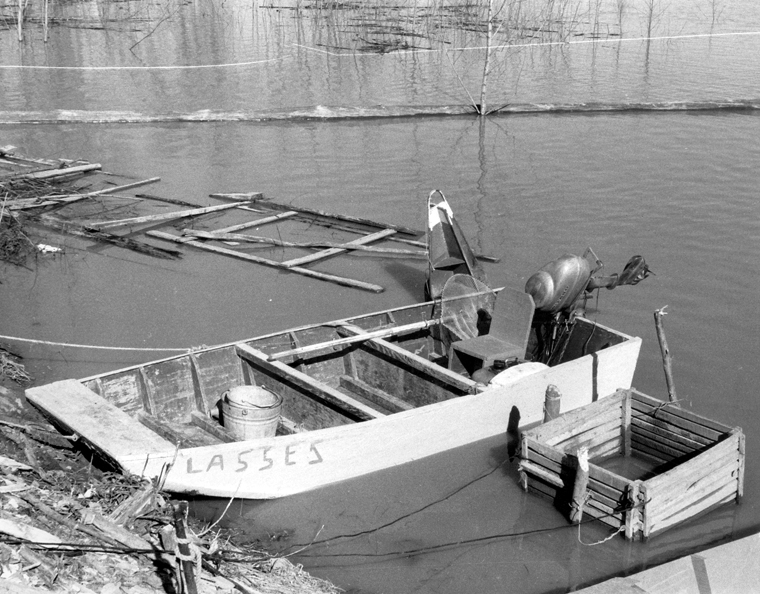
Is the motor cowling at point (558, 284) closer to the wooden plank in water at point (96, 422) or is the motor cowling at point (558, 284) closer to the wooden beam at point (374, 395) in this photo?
the wooden beam at point (374, 395)

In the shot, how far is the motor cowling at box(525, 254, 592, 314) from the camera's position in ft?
32.7

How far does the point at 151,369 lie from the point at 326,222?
7631 mm

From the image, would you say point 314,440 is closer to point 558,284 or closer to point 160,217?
point 558,284

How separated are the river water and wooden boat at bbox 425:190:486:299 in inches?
50.5

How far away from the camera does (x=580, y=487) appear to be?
7914mm

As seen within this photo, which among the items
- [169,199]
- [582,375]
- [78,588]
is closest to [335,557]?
[78,588]

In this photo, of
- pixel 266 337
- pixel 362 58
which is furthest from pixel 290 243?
pixel 362 58

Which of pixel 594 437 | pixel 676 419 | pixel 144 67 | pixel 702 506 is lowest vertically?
pixel 702 506

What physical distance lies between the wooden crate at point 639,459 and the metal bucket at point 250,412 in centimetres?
235

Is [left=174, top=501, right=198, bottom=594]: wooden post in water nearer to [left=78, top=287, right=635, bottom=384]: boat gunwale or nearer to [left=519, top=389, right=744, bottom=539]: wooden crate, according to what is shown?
[left=78, top=287, right=635, bottom=384]: boat gunwale

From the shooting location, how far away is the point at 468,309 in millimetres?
10727

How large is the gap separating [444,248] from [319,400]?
12.1 ft

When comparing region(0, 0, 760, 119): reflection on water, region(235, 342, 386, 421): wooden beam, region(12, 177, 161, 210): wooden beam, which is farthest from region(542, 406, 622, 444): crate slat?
region(0, 0, 760, 119): reflection on water

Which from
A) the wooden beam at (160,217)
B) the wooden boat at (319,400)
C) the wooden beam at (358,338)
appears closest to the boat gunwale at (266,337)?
the wooden boat at (319,400)
